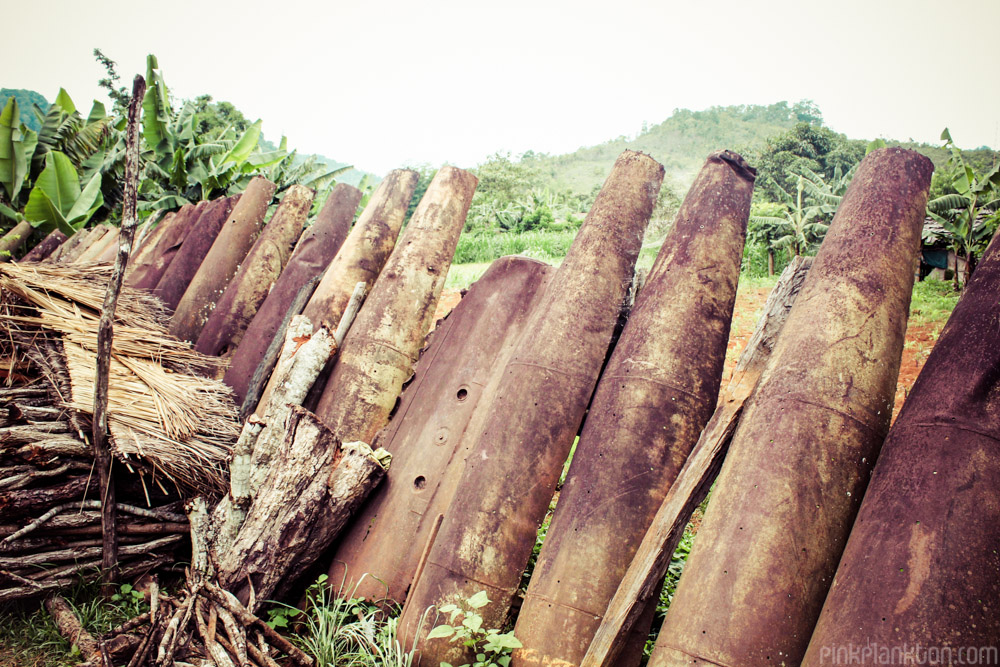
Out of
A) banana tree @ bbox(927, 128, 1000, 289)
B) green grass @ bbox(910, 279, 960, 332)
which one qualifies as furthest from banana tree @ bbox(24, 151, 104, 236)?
banana tree @ bbox(927, 128, 1000, 289)

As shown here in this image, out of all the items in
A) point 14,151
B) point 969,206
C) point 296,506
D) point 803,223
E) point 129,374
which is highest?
point 803,223

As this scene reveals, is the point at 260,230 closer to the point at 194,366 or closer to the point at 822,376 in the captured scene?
the point at 194,366

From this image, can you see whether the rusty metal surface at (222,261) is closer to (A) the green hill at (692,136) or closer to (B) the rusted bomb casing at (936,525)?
(B) the rusted bomb casing at (936,525)

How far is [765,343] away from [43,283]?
4310mm

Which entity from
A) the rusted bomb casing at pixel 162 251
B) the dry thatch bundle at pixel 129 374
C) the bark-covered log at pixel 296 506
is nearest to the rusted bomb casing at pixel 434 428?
the bark-covered log at pixel 296 506

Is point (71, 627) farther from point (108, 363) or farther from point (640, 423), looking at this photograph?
point (640, 423)

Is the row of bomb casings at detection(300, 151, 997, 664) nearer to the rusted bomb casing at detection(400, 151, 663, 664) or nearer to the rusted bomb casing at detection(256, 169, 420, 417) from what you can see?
the rusted bomb casing at detection(400, 151, 663, 664)

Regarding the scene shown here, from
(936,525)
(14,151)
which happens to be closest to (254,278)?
(936,525)

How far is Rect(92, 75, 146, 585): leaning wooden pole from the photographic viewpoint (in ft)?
9.39

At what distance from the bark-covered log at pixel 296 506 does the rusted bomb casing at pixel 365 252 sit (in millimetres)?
1429

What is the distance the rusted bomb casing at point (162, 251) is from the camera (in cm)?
609

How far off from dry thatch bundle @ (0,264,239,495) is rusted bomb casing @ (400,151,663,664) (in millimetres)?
1432

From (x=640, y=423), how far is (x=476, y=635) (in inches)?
41.2

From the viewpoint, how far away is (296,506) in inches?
110
